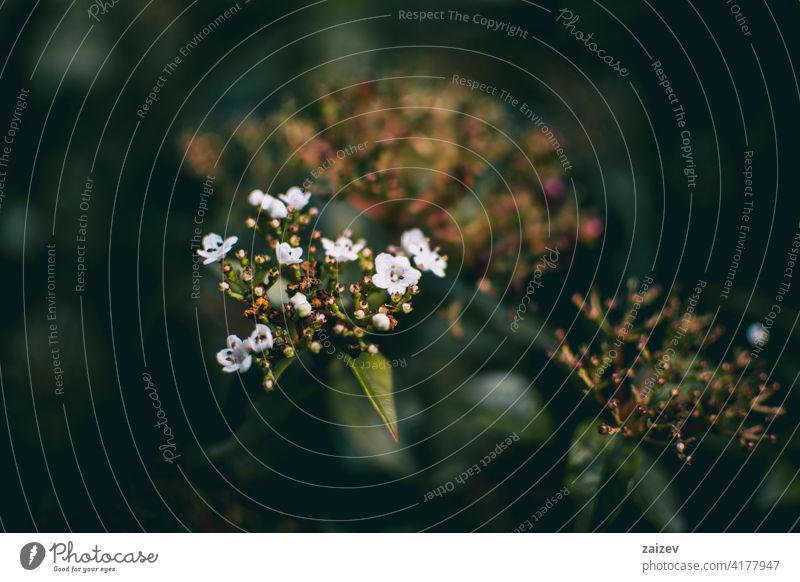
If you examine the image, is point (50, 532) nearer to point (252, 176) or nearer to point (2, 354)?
point (2, 354)

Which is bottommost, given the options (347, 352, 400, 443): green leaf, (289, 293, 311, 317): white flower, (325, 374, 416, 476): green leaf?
(325, 374, 416, 476): green leaf

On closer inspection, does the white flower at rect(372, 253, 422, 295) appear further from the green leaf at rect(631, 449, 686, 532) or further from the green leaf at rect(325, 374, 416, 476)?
the green leaf at rect(631, 449, 686, 532)

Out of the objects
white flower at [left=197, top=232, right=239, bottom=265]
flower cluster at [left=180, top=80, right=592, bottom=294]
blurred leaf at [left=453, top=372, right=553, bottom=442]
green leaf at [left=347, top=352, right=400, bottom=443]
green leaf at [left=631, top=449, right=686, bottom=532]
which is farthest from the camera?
flower cluster at [left=180, top=80, right=592, bottom=294]

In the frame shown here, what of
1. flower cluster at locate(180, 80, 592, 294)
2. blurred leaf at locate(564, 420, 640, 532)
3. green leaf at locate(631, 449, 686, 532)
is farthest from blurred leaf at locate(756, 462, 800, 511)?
flower cluster at locate(180, 80, 592, 294)

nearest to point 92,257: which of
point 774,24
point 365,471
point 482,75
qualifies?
point 365,471

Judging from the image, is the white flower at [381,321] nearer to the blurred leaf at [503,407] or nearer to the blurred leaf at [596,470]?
the blurred leaf at [503,407]

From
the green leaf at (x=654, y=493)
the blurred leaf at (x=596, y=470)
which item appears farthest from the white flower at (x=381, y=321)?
the green leaf at (x=654, y=493)

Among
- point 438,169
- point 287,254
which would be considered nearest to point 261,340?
point 287,254
